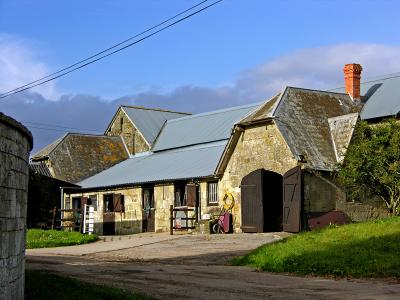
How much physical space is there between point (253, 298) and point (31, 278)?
4.07m

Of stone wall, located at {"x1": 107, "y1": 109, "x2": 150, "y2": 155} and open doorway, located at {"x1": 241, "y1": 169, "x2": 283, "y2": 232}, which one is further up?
stone wall, located at {"x1": 107, "y1": 109, "x2": 150, "y2": 155}

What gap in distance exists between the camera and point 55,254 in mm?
22578

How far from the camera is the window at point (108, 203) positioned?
122 feet

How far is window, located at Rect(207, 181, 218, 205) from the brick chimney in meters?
8.72

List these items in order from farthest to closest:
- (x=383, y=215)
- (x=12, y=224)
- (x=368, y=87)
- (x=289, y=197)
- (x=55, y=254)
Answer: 1. (x=368, y=87)
2. (x=383, y=215)
3. (x=289, y=197)
4. (x=55, y=254)
5. (x=12, y=224)

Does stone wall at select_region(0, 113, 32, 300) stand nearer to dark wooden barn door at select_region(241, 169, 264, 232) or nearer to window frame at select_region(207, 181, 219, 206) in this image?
dark wooden barn door at select_region(241, 169, 264, 232)

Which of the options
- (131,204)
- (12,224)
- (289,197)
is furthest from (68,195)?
(12,224)

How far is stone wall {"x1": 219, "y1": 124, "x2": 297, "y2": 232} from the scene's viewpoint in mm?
28391

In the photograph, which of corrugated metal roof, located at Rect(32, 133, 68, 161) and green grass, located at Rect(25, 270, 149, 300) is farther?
corrugated metal roof, located at Rect(32, 133, 68, 161)

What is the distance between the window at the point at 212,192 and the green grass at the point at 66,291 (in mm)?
19422

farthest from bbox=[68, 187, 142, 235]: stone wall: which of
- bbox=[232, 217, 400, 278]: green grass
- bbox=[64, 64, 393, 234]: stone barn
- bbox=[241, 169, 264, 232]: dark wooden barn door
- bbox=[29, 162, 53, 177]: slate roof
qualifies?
bbox=[232, 217, 400, 278]: green grass

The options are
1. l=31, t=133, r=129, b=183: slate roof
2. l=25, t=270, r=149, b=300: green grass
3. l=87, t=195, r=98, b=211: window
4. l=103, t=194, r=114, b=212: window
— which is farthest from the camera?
l=31, t=133, r=129, b=183: slate roof

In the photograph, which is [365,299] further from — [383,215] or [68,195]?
[68,195]

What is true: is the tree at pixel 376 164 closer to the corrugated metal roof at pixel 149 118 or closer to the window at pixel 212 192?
the window at pixel 212 192
